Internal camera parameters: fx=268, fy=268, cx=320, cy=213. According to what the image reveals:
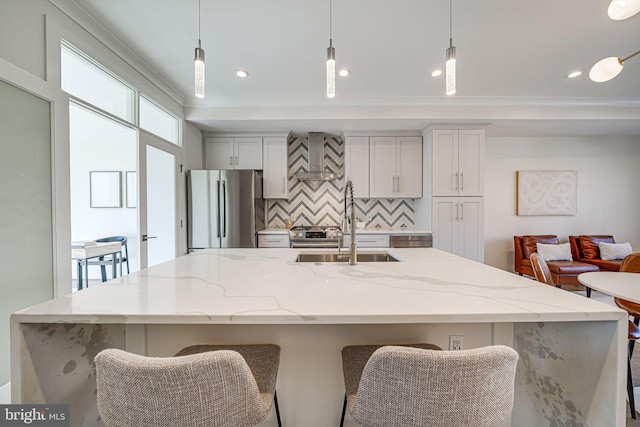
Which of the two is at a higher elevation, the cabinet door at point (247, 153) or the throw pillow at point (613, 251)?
the cabinet door at point (247, 153)

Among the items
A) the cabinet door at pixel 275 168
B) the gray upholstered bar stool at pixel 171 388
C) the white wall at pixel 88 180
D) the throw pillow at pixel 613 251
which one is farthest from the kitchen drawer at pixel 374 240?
the white wall at pixel 88 180

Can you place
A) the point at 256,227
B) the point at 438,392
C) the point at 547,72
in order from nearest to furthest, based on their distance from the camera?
the point at 438,392 < the point at 547,72 < the point at 256,227

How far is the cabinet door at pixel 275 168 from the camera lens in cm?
407

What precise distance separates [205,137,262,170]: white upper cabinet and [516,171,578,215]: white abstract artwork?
171 inches

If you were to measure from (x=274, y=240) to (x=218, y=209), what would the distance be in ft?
2.86

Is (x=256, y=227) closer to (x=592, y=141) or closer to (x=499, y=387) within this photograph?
(x=499, y=387)

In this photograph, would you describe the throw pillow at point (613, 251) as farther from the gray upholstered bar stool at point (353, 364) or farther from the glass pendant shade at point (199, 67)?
the glass pendant shade at point (199, 67)

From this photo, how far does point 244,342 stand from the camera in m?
1.22

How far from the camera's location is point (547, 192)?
4484 millimetres

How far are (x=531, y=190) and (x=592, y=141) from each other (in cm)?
134

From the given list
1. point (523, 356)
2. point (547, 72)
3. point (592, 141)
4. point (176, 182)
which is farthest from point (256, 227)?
point (592, 141)

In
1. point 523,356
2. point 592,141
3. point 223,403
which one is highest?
point 592,141

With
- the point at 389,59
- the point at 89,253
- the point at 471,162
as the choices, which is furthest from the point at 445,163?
the point at 89,253

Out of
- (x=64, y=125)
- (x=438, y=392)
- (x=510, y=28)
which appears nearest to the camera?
(x=438, y=392)
